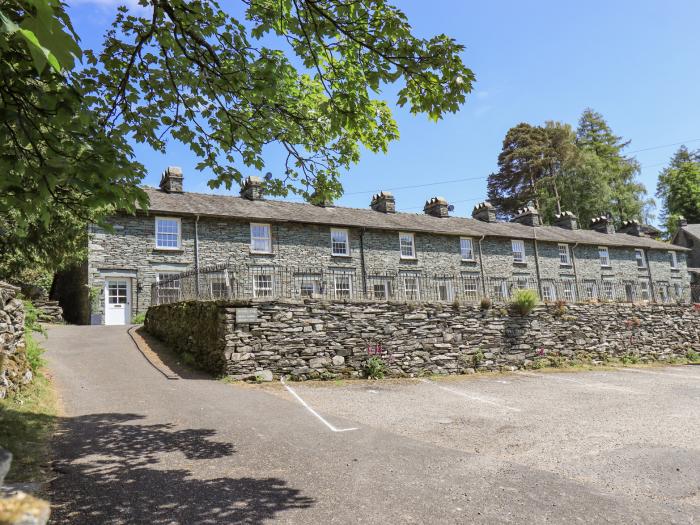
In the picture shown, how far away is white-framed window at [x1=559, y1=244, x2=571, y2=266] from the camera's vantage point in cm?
3259

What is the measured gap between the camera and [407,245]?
89.1ft

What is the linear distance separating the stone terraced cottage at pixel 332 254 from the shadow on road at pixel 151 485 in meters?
5.85

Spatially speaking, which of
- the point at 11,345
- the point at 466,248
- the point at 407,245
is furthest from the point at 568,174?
the point at 11,345

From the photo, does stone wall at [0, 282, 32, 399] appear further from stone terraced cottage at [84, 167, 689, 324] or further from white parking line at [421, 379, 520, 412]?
white parking line at [421, 379, 520, 412]

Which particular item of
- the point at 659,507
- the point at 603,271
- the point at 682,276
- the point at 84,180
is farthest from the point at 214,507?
the point at 682,276

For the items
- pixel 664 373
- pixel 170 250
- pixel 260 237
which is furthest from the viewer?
pixel 260 237

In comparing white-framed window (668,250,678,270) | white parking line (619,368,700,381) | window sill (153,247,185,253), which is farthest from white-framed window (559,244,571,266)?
window sill (153,247,185,253)

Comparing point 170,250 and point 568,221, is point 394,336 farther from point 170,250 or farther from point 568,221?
point 568,221

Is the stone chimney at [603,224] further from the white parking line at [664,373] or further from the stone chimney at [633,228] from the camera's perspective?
the white parking line at [664,373]

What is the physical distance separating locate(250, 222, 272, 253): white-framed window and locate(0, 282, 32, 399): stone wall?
49.0 ft

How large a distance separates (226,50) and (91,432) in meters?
6.05

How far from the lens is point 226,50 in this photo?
658 centimetres

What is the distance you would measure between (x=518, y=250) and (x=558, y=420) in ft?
78.8

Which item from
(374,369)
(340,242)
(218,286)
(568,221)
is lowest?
(374,369)
